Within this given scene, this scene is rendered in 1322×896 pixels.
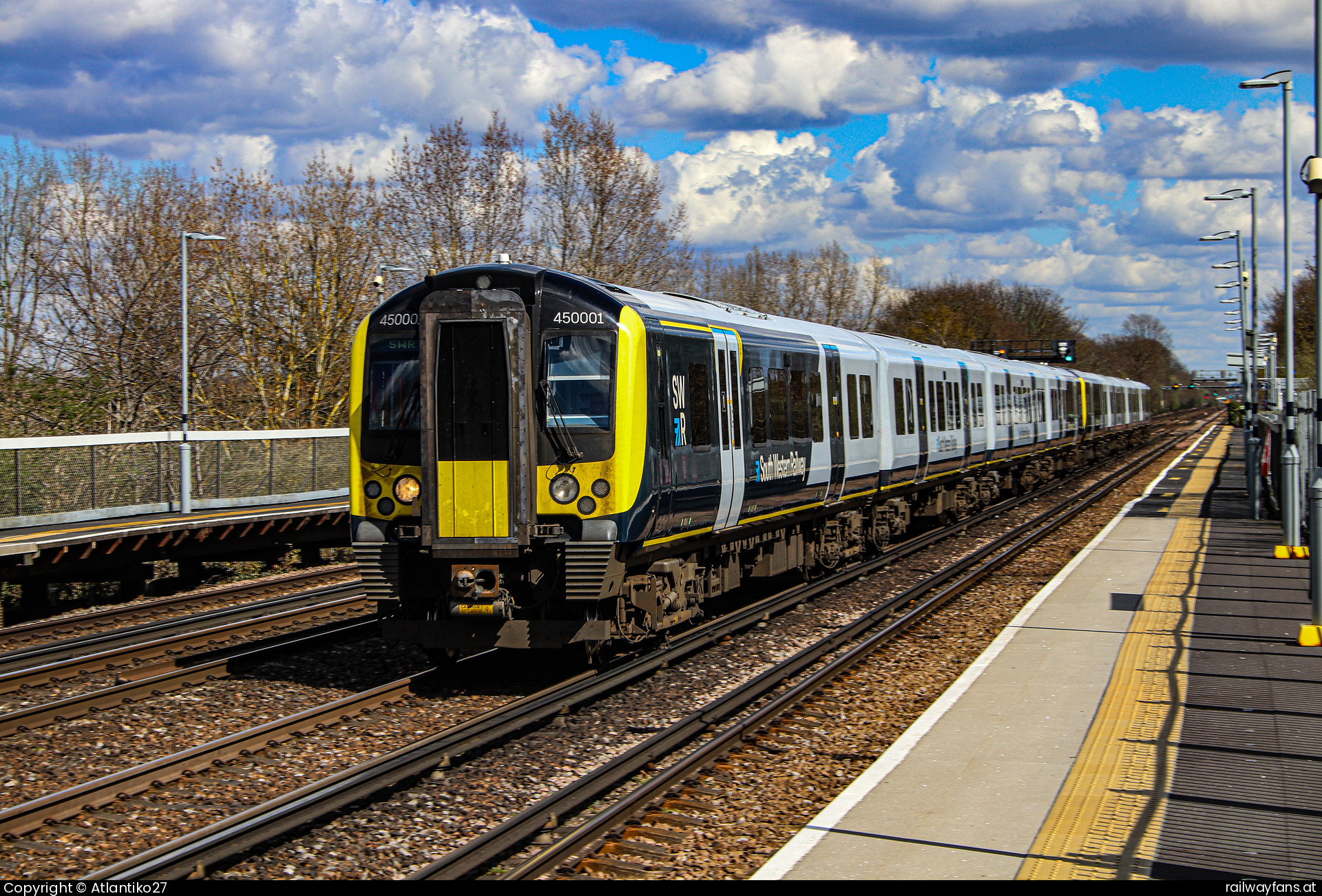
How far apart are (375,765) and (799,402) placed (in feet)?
25.7

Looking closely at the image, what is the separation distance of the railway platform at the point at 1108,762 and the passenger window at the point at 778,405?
3232 mm

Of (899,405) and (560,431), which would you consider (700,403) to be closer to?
(560,431)

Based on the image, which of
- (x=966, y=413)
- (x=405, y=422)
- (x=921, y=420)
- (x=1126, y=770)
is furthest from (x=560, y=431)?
(x=966, y=413)

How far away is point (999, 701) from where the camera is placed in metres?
9.39

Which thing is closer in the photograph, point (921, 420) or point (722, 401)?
point (722, 401)

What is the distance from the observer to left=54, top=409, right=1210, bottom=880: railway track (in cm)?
605

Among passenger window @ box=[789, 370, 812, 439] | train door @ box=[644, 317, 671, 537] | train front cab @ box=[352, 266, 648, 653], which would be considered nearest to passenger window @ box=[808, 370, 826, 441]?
passenger window @ box=[789, 370, 812, 439]

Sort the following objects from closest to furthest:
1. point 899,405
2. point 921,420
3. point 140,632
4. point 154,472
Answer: point 140,632, point 899,405, point 154,472, point 921,420

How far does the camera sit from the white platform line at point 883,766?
235 inches

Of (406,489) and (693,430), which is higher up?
(693,430)

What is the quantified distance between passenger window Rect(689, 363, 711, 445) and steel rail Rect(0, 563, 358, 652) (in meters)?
6.99

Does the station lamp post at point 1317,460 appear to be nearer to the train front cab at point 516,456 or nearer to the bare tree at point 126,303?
the train front cab at point 516,456

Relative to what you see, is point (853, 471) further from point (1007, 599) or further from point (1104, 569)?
point (1104, 569)

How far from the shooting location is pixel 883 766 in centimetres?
765
